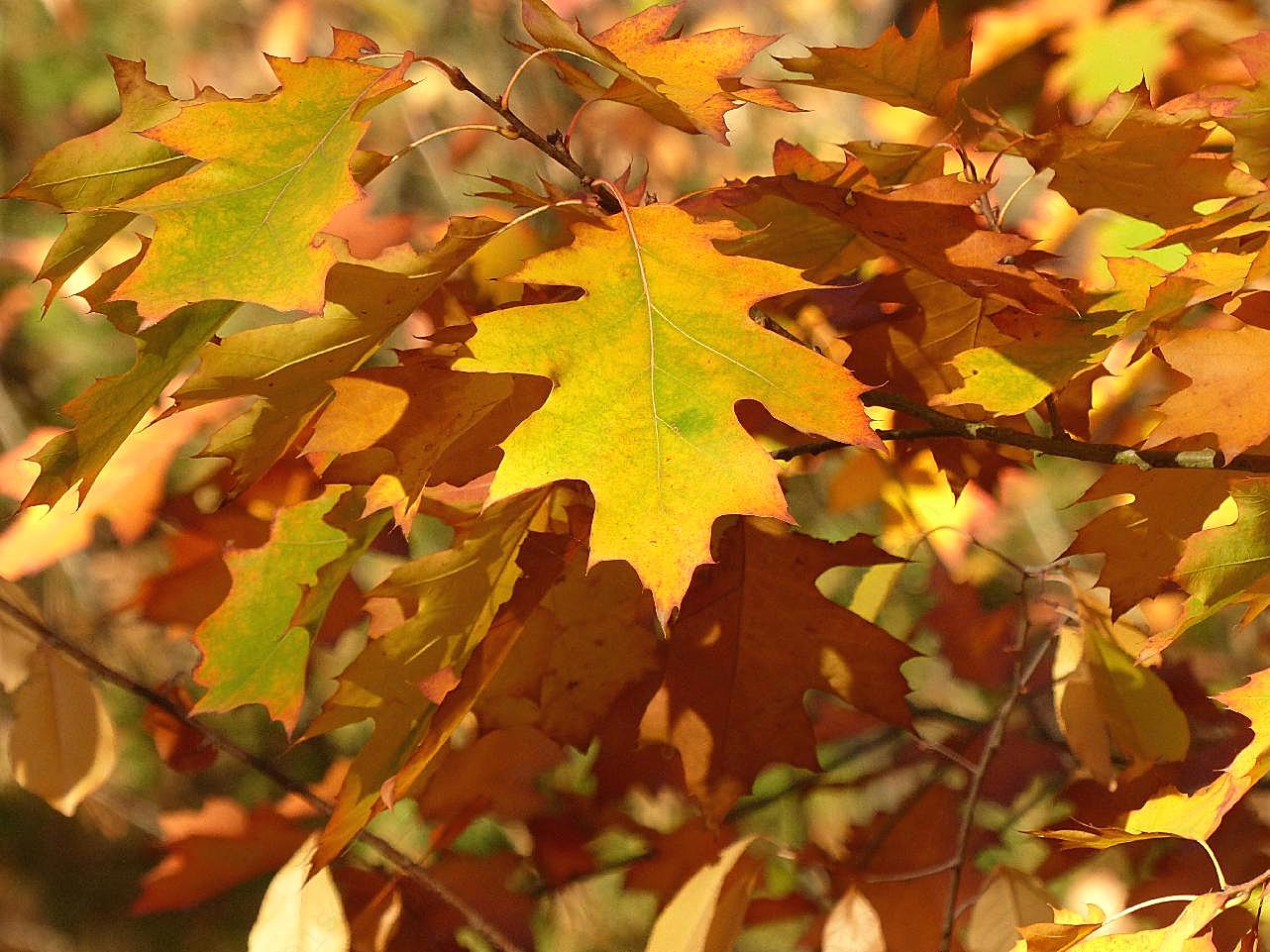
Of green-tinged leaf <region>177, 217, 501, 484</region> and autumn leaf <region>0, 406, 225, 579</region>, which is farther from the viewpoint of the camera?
autumn leaf <region>0, 406, 225, 579</region>

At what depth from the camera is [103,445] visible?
608 mm

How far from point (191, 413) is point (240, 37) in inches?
117

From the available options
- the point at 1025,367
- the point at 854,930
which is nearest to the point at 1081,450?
the point at 1025,367

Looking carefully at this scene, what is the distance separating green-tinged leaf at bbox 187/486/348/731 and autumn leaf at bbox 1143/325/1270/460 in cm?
47

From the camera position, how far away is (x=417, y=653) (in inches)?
26.1

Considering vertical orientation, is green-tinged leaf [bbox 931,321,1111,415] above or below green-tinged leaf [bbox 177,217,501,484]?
below

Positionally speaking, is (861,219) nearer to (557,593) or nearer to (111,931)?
(557,593)

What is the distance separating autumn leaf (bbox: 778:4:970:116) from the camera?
0.72 metres

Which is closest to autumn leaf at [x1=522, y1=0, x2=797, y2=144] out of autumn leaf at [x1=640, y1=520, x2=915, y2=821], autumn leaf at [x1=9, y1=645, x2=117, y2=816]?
autumn leaf at [x1=640, y1=520, x2=915, y2=821]

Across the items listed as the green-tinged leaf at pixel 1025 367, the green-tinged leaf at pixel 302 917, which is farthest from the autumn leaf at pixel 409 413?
the green-tinged leaf at pixel 302 917

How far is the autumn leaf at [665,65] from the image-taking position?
0.58 meters

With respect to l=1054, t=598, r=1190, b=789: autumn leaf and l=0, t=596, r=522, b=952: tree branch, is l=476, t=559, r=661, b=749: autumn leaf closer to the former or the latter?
l=0, t=596, r=522, b=952: tree branch

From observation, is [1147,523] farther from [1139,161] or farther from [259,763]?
[259,763]

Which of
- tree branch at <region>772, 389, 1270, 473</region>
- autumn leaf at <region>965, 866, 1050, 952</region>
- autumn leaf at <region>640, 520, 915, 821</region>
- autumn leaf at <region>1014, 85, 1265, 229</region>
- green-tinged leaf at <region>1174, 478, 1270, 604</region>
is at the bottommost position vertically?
autumn leaf at <region>965, 866, 1050, 952</region>
